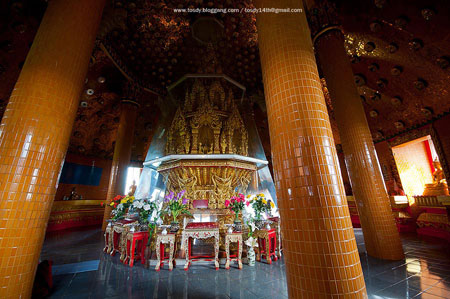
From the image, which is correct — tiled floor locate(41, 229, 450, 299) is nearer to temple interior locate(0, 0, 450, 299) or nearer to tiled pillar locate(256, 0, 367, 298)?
temple interior locate(0, 0, 450, 299)

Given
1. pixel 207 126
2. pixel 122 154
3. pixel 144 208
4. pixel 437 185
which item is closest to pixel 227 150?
pixel 207 126

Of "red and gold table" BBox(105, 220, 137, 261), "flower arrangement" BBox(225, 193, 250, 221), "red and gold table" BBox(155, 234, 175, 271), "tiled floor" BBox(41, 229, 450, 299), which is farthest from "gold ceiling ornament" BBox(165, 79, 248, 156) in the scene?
"tiled floor" BBox(41, 229, 450, 299)

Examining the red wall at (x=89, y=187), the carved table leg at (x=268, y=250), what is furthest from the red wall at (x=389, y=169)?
the red wall at (x=89, y=187)

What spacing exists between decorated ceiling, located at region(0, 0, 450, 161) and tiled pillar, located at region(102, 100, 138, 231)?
41.6 inches

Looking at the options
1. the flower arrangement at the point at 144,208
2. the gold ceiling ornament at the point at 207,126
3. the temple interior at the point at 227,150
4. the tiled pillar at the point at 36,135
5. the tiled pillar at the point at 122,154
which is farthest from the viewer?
the tiled pillar at the point at 122,154

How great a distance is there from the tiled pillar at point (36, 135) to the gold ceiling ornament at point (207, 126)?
347cm

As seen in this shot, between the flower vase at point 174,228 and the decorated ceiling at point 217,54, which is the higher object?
the decorated ceiling at point 217,54

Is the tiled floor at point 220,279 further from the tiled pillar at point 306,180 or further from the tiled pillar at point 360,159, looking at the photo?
the tiled pillar at point 306,180

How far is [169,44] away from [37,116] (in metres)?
7.60

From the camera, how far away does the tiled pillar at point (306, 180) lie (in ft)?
4.83

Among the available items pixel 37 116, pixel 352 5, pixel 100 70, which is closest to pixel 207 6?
pixel 352 5

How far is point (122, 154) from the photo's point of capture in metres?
8.77

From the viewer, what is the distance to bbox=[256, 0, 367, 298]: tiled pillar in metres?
1.47

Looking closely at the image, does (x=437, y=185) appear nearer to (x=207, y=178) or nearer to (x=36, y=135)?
(x=207, y=178)
